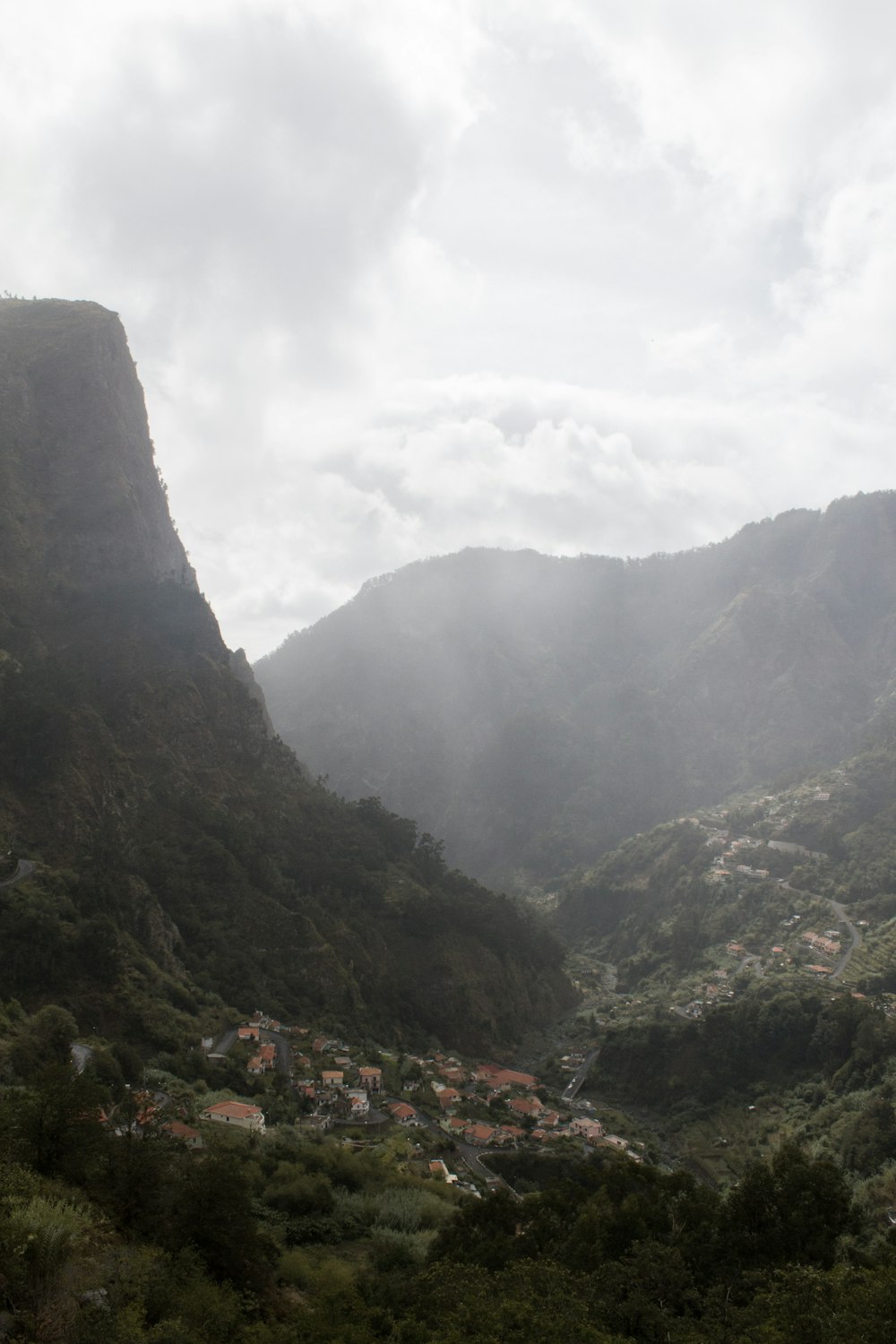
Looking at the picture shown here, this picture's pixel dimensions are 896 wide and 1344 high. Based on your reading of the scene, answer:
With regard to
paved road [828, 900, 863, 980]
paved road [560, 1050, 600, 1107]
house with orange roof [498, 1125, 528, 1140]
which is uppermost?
paved road [828, 900, 863, 980]

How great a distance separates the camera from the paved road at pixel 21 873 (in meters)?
51.6

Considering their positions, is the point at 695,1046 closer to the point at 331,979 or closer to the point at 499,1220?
the point at 331,979

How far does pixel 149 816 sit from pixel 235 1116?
121ft

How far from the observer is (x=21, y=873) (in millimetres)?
53969

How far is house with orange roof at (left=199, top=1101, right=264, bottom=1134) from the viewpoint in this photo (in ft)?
121

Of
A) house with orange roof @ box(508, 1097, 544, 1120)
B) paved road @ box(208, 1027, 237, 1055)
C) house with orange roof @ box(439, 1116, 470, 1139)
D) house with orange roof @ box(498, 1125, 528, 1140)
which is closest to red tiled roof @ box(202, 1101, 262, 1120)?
paved road @ box(208, 1027, 237, 1055)

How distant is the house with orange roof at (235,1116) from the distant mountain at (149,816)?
9990 mm

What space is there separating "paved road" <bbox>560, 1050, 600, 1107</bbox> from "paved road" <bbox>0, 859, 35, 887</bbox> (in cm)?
4175

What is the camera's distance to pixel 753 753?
7362 inches

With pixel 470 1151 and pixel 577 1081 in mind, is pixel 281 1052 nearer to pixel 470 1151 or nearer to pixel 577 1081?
pixel 470 1151

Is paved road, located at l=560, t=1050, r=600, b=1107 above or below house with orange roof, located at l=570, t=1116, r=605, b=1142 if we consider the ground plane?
below

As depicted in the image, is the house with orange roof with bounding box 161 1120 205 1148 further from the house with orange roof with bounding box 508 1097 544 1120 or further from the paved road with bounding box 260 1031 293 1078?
the house with orange roof with bounding box 508 1097 544 1120

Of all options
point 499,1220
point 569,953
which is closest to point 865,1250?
point 499,1220

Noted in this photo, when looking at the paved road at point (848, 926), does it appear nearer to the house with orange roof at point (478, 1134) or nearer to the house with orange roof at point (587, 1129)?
the house with orange roof at point (587, 1129)
